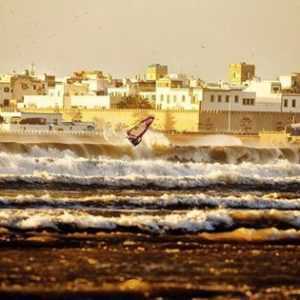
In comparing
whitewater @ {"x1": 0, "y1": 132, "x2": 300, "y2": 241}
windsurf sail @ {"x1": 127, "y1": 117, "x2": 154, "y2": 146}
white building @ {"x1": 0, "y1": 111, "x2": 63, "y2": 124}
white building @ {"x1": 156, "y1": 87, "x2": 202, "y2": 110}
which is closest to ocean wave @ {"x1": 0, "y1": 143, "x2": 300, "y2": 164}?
whitewater @ {"x1": 0, "y1": 132, "x2": 300, "y2": 241}

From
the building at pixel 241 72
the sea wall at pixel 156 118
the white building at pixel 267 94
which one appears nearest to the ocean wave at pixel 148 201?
the sea wall at pixel 156 118

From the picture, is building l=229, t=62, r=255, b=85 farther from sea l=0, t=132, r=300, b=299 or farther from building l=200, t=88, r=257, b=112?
sea l=0, t=132, r=300, b=299

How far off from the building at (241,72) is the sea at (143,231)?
48887 mm

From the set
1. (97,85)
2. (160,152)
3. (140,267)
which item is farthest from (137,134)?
(140,267)

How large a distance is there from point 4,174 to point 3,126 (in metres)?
19.2

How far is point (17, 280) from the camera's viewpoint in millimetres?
20984

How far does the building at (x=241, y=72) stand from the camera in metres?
96.8

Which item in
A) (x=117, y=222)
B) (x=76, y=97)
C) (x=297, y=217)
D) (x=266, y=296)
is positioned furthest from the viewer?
(x=76, y=97)

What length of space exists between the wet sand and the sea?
2 cm

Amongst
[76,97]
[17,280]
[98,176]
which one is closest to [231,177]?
[98,176]

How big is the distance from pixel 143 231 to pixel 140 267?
4.71 m

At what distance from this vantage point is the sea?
21094 mm

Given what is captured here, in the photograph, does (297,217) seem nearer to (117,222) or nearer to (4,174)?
(117,222)

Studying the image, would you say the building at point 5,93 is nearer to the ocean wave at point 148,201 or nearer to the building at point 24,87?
the building at point 24,87
